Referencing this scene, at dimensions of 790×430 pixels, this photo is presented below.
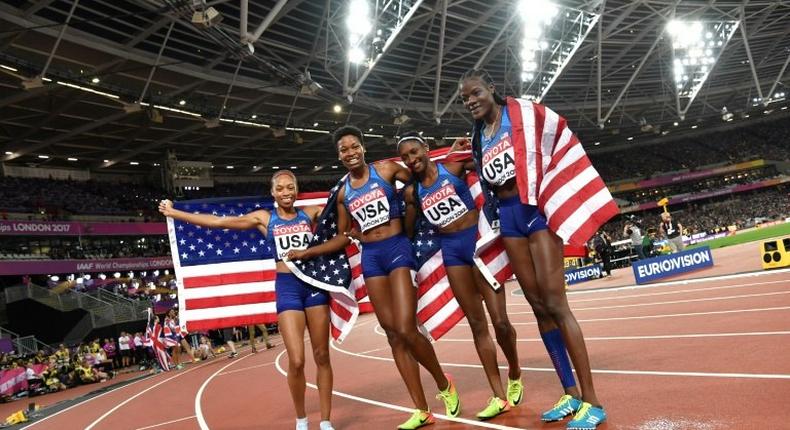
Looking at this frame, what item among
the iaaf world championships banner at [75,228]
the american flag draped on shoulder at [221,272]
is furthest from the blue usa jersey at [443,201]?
the iaaf world championships banner at [75,228]

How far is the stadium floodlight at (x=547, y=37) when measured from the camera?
94.5ft

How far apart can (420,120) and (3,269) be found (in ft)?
80.5

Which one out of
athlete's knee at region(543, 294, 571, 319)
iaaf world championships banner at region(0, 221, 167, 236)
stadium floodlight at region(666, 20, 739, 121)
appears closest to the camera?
athlete's knee at region(543, 294, 571, 319)

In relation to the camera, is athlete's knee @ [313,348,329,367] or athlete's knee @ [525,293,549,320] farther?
athlete's knee @ [313,348,329,367]

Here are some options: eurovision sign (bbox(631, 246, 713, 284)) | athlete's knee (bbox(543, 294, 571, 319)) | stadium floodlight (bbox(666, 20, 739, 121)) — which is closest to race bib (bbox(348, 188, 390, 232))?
athlete's knee (bbox(543, 294, 571, 319))

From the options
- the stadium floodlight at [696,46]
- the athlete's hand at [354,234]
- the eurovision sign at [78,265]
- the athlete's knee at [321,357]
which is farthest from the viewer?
the stadium floodlight at [696,46]

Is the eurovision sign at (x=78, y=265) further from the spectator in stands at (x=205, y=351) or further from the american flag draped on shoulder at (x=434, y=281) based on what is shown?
the american flag draped on shoulder at (x=434, y=281)

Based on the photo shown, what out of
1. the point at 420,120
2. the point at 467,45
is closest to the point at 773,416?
the point at 467,45

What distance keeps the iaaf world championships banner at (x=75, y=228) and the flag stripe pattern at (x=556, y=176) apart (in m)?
31.0

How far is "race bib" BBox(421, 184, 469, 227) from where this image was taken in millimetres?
4441

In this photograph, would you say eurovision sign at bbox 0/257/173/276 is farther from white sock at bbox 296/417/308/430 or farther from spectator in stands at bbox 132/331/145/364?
white sock at bbox 296/417/308/430

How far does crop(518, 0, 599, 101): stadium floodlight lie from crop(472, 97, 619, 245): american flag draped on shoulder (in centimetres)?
2573

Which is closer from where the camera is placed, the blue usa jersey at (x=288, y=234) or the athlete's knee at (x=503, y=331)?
the athlete's knee at (x=503, y=331)

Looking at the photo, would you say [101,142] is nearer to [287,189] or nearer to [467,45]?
[467,45]
